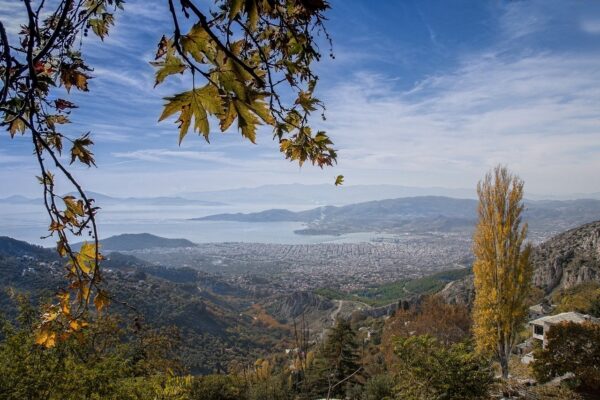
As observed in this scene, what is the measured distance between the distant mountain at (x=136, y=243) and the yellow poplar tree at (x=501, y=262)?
17364 centimetres

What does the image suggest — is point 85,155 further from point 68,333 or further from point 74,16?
point 68,333

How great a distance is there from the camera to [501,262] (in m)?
10.1

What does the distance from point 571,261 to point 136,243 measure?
165085 mm

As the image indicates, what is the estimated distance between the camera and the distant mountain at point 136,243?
16525 cm

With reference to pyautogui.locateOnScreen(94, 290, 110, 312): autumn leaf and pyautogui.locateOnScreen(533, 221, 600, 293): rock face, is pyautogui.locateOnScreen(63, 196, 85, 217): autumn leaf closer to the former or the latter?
pyautogui.locateOnScreen(94, 290, 110, 312): autumn leaf

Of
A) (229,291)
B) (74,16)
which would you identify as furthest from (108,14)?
(229,291)

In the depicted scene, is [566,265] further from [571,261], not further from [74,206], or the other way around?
[74,206]

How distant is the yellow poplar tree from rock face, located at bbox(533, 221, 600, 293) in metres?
32.2

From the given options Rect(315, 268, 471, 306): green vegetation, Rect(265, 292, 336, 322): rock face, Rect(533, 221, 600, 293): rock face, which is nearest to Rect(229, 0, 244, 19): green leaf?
Rect(533, 221, 600, 293): rock face

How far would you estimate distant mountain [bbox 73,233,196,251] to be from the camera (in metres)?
165

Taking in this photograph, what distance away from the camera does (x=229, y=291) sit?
3654 inches

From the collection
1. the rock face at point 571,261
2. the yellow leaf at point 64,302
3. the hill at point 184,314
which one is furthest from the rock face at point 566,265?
the yellow leaf at point 64,302

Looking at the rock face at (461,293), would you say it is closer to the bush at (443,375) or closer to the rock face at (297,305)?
the rock face at (297,305)

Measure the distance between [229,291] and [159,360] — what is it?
86.6 meters
